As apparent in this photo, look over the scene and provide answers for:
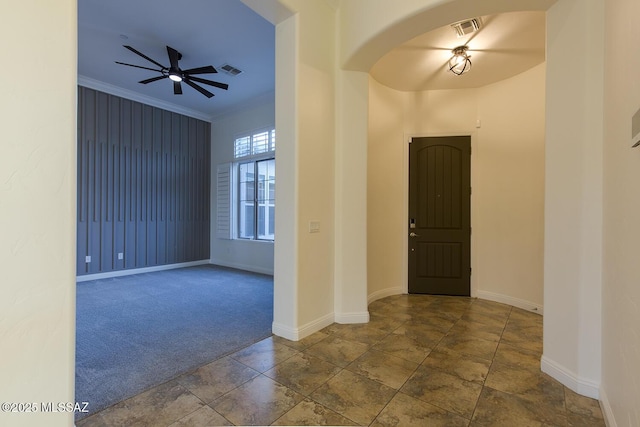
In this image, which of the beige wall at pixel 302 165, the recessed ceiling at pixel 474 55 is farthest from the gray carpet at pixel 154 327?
the recessed ceiling at pixel 474 55

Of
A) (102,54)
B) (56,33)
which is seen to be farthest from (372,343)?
(102,54)

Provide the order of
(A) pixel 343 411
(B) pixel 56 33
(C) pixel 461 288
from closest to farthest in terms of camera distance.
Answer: (B) pixel 56 33 → (A) pixel 343 411 → (C) pixel 461 288

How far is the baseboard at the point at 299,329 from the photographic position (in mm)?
2568

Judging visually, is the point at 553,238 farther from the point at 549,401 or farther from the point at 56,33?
the point at 56,33

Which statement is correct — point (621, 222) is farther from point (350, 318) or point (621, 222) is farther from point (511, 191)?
point (511, 191)

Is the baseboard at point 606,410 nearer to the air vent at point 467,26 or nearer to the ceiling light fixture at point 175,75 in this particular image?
the air vent at point 467,26

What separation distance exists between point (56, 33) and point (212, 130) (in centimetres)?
562

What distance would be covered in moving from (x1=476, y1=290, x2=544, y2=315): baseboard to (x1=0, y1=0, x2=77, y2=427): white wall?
4.21 meters

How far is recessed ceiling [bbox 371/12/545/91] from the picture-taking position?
261cm

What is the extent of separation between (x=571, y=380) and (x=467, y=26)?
2.92 m

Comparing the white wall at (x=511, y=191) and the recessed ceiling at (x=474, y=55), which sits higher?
the recessed ceiling at (x=474, y=55)

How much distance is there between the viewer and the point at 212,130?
6.62m

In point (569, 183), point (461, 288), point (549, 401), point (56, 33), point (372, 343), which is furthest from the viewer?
point (461, 288)

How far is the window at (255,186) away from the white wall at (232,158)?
7.5 inches
